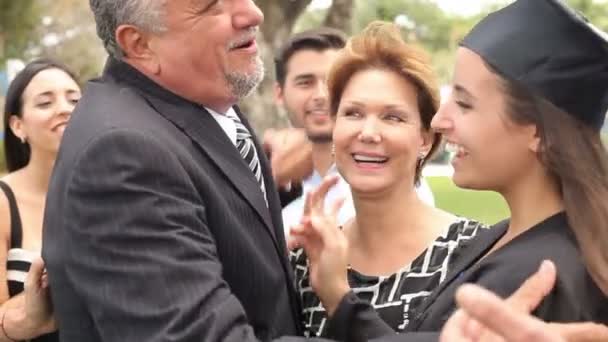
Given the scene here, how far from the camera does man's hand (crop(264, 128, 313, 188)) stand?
420cm

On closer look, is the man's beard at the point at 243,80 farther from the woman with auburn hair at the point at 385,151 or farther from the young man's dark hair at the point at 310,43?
the young man's dark hair at the point at 310,43

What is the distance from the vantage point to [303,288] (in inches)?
114

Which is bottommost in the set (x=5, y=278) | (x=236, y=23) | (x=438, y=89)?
(x=5, y=278)

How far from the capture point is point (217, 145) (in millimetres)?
2342

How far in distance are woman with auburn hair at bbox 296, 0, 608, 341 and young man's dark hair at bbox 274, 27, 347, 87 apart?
2.71m

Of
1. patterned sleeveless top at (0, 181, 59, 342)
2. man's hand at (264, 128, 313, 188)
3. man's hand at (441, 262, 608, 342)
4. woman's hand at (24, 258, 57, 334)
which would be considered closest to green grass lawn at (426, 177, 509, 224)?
man's hand at (264, 128, 313, 188)

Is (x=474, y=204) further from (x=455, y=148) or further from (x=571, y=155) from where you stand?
(x=571, y=155)

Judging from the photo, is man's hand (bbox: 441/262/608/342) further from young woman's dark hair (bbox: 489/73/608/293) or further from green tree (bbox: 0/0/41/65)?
green tree (bbox: 0/0/41/65)

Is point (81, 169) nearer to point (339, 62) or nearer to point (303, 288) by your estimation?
point (303, 288)

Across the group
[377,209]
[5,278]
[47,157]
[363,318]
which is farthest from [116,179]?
[47,157]

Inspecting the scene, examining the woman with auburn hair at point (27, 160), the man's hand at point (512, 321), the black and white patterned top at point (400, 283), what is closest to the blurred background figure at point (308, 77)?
the woman with auburn hair at point (27, 160)

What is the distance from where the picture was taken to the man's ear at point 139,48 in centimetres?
236

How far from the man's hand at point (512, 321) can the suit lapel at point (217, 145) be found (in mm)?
722

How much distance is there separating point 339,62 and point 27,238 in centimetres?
149
